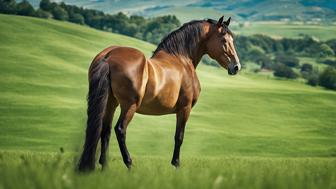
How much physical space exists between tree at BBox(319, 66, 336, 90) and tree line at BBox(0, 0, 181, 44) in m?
44.6

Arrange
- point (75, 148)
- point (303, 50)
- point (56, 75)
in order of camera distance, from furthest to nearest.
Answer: point (303, 50)
point (56, 75)
point (75, 148)

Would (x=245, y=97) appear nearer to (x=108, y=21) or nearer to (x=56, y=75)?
Answer: (x=56, y=75)

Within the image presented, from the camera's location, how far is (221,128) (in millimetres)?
A: 52562

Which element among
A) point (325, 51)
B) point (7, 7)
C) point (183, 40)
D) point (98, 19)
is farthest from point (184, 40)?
point (325, 51)

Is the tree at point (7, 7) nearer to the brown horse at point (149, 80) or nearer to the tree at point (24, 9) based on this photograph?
the tree at point (24, 9)

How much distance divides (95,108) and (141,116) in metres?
41.3

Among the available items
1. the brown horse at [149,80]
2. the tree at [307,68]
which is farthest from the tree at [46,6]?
the brown horse at [149,80]

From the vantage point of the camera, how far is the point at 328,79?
3792 inches

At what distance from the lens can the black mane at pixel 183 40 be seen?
11891 millimetres

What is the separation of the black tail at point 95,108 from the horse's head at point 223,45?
3.43 m

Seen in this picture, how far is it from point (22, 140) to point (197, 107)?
25.0 meters

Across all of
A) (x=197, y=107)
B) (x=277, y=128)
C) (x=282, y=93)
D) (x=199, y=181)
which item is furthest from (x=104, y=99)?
(x=282, y=93)

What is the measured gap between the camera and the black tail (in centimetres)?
891

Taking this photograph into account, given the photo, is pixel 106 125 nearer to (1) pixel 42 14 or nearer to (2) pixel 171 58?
(2) pixel 171 58
